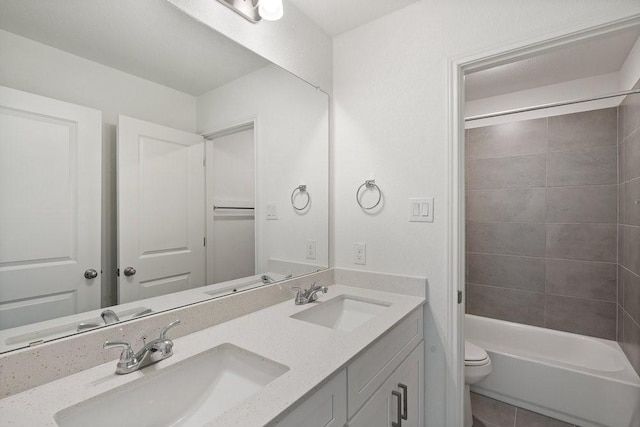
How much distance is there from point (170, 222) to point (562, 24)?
5.53ft

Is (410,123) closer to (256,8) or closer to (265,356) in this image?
(256,8)

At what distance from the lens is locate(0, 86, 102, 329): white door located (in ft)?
2.46

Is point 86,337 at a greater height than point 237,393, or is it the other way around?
point 86,337

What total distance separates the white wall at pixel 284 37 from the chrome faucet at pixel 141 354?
43.4 inches

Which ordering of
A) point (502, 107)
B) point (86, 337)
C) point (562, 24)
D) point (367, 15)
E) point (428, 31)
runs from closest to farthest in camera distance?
1. point (86, 337)
2. point (562, 24)
3. point (428, 31)
4. point (367, 15)
5. point (502, 107)

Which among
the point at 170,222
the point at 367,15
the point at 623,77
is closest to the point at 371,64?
the point at 367,15

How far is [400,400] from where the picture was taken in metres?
1.16

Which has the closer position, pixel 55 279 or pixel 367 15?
pixel 55 279

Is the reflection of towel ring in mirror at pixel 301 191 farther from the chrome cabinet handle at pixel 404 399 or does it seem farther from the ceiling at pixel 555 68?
the ceiling at pixel 555 68

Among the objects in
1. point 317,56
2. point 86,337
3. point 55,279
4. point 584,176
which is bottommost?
point 86,337

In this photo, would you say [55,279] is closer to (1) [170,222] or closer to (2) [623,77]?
(1) [170,222]

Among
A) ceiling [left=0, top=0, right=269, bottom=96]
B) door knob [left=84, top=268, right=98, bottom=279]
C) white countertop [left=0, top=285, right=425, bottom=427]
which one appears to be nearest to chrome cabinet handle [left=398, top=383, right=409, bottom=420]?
white countertop [left=0, top=285, right=425, bottom=427]

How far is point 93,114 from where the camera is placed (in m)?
0.90

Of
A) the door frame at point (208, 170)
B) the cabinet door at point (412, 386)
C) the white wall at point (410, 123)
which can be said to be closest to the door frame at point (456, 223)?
the white wall at point (410, 123)
